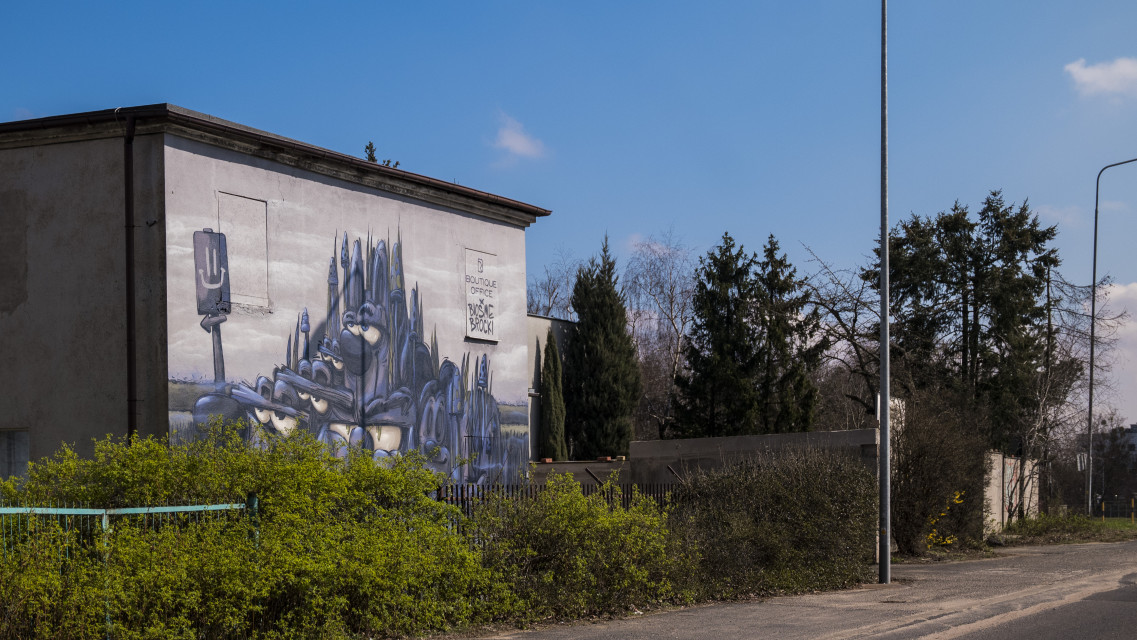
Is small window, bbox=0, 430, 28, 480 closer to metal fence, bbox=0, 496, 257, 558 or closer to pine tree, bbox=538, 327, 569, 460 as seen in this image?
metal fence, bbox=0, 496, 257, 558

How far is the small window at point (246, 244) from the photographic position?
55.4ft

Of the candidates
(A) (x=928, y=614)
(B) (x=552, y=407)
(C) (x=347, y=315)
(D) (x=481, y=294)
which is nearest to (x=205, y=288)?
(C) (x=347, y=315)

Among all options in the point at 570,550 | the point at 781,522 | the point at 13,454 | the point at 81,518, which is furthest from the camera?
the point at 781,522

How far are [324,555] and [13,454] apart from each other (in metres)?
8.95

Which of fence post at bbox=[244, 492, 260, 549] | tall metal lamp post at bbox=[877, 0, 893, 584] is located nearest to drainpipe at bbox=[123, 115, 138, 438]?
fence post at bbox=[244, 492, 260, 549]

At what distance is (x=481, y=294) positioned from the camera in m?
21.8

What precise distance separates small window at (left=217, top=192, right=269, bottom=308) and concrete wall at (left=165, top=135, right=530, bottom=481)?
2 cm

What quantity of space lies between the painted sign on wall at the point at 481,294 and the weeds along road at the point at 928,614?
9.28 m

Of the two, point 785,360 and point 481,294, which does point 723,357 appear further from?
point 481,294

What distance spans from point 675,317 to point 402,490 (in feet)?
125

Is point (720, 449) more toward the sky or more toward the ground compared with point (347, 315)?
more toward the ground

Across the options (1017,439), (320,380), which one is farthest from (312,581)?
(1017,439)

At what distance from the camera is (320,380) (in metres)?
18.1

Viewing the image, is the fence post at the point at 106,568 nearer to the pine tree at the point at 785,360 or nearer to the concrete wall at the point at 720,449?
the concrete wall at the point at 720,449
